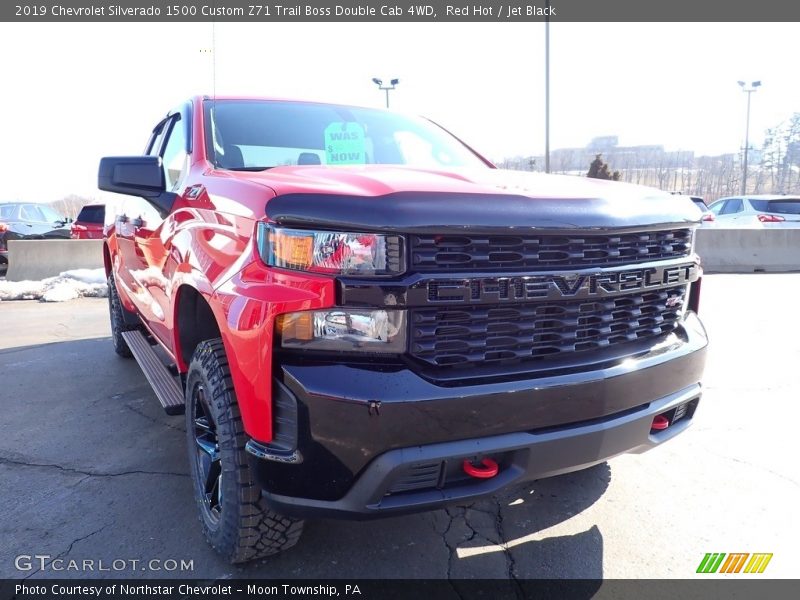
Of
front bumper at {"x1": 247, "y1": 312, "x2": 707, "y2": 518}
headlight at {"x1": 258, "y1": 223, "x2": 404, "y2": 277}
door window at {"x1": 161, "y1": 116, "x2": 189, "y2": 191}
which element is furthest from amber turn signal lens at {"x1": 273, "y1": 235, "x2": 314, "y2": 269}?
door window at {"x1": 161, "y1": 116, "x2": 189, "y2": 191}

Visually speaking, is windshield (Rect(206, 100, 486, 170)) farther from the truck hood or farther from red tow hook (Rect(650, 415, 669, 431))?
red tow hook (Rect(650, 415, 669, 431))

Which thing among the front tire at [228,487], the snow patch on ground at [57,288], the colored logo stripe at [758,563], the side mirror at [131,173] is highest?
the side mirror at [131,173]

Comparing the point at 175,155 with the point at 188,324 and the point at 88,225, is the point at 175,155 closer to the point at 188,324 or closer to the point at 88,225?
the point at 188,324

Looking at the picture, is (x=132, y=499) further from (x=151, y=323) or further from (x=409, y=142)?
(x=409, y=142)

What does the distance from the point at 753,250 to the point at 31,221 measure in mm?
16416

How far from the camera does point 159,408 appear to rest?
13.4ft

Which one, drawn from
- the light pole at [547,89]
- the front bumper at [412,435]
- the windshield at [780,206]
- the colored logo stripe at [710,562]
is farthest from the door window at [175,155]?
the windshield at [780,206]

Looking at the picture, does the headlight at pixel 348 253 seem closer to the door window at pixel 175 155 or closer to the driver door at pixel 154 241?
the driver door at pixel 154 241

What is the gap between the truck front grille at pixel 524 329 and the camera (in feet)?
5.99

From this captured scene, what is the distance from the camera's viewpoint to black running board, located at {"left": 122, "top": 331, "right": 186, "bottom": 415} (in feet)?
9.20

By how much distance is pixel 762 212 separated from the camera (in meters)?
14.1

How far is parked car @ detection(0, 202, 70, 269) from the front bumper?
13.8 meters

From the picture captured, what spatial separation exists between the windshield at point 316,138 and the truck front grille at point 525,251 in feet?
3.94

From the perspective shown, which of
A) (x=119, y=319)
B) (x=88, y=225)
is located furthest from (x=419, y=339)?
(x=88, y=225)
